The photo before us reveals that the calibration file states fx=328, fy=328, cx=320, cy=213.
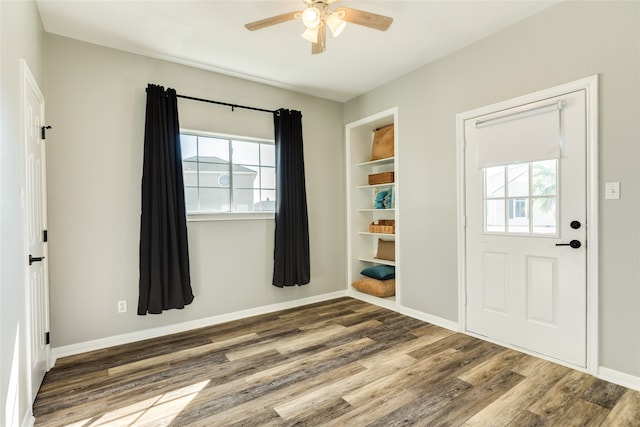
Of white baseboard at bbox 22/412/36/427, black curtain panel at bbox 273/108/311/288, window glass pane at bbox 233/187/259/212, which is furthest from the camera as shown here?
black curtain panel at bbox 273/108/311/288

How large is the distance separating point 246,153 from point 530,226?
293 centimetres

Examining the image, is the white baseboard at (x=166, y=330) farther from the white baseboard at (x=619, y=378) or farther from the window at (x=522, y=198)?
the white baseboard at (x=619, y=378)

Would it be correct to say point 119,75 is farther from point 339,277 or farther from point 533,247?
point 533,247

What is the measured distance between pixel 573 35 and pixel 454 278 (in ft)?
7.19

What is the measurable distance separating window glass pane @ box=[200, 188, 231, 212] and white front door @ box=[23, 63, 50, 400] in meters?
1.31

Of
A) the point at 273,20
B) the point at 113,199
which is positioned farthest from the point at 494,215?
the point at 113,199

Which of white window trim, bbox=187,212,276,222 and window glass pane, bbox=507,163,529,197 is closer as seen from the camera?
window glass pane, bbox=507,163,529,197

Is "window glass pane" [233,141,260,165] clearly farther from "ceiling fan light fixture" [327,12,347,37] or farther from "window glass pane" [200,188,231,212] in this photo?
"ceiling fan light fixture" [327,12,347,37]

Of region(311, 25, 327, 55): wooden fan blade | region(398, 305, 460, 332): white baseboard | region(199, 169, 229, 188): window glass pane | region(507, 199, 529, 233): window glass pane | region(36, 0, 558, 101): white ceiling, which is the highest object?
region(36, 0, 558, 101): white ceiling

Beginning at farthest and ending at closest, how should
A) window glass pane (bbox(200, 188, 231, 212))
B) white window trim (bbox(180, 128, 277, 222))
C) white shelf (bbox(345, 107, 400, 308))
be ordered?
white shelf (bbox(345, 107, 400, 308)), window glass pane (bbox(200, 188, 231, 212)), white window trim (bbox(180, 128, 277, 222))

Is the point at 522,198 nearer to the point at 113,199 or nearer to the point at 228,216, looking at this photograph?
the point at 228,216

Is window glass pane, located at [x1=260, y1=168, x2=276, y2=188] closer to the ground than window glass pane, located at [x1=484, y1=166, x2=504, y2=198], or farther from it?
farther from it

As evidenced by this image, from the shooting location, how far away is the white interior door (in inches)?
95.4

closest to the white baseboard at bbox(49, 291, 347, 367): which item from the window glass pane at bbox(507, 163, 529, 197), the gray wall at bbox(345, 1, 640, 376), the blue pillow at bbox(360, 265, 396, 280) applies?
→ the blue pillow at bbox(360, 265, 396, 280)
